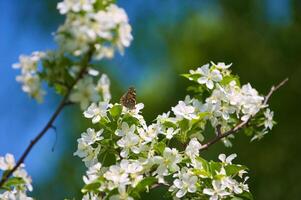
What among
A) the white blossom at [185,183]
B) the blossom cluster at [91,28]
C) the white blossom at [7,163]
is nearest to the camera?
the blossom cluster at [91,28]

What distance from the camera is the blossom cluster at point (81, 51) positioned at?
51.4 inches

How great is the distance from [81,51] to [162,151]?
0.52m

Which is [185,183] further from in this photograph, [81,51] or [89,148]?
[81,51]

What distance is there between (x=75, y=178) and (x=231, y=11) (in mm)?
3429

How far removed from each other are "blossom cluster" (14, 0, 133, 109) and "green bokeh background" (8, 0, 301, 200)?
19.5ft

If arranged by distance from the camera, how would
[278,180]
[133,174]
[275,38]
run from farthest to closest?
1. [275,38]
2. [278,180]
3. [133,174]

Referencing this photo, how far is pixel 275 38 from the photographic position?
9.05 metres

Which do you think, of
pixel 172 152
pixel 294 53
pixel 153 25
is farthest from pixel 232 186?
pixel 153 25

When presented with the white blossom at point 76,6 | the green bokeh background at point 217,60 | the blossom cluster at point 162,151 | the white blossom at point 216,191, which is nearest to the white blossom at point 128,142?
the blossom cluster at point 162,151

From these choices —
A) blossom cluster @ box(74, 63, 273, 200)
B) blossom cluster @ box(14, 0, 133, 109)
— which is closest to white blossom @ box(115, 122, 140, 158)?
blossom cluster @ box(74, 63, 273, 200)

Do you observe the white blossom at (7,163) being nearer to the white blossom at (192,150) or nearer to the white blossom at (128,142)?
the white blossom at (128,142)

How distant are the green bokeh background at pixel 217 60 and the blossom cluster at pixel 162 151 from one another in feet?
17.3

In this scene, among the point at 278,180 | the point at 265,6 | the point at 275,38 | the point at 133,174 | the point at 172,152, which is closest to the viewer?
the point at 133,174

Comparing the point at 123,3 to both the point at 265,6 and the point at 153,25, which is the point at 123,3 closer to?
the point at 153,25
